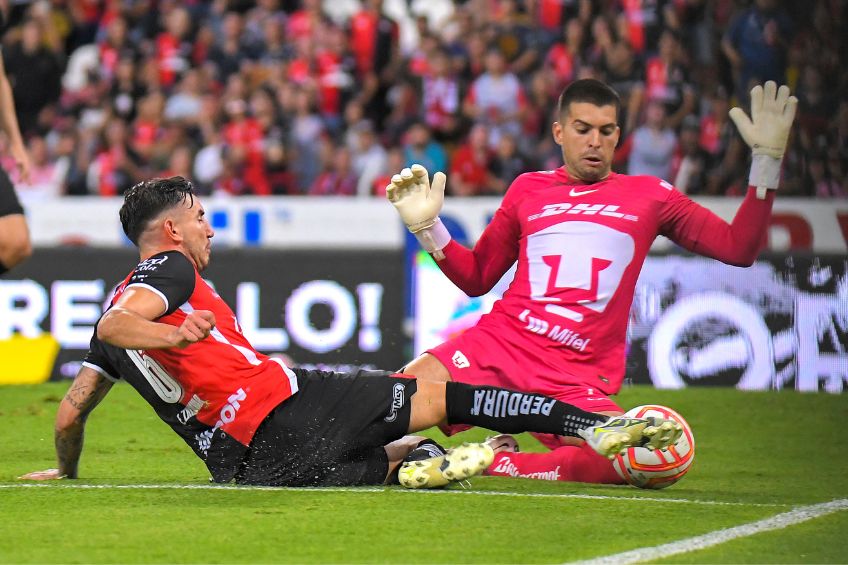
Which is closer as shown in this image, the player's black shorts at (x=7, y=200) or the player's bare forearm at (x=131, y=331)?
the player's bare forearm at (x=131, y=331)

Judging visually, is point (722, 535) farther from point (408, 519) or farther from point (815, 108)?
point (815, 108)

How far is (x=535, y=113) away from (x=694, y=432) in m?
6.69

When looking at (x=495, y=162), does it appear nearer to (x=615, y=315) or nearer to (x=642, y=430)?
(x=615, y=315)

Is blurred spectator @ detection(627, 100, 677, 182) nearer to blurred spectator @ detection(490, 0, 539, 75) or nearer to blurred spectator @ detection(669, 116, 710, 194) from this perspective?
blurred spectator @ detection(669, 116, 710, 194)

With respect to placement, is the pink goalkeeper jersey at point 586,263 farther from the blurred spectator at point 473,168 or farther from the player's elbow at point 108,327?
the blurred spectator at point 473,168

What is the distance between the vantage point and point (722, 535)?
16.6 ft

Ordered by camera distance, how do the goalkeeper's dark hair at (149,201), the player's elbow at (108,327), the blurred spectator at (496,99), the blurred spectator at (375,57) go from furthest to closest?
the blurred spectator at (375,57)
the blurred spectator at (496,99)
the goalkeeper's dark hair at (149,201)
the player's elbow at (108,327)

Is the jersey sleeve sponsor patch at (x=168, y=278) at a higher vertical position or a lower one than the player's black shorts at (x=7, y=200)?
lower

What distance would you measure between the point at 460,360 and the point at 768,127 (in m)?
1.73

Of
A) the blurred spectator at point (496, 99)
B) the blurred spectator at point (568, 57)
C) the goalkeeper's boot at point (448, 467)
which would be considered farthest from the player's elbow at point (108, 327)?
the blurred spectator at point (568, 57)

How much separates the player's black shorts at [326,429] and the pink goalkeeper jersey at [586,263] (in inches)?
36.7

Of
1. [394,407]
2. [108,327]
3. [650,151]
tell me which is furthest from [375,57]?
[108,327]

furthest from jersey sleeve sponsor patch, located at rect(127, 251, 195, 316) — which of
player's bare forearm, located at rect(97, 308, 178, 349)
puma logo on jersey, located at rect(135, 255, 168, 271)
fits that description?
player's bare forearm, located at rect(97, 308, 178, 349)

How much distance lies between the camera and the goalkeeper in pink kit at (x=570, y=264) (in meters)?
6.47
